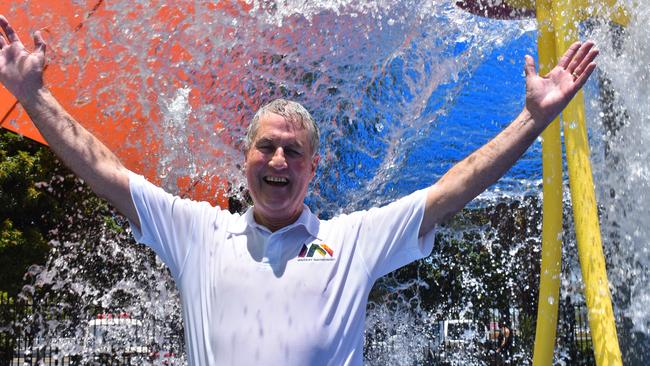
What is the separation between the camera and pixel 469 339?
38.6 feet

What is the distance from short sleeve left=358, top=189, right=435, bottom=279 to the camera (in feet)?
6.38

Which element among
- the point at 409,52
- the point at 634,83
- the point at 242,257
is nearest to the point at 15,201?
the point at 409,52

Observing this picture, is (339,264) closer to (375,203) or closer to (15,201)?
(375,203)

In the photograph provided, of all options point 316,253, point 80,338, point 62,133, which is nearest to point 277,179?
point 316,253

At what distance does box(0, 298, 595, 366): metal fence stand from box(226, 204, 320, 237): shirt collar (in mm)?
8222

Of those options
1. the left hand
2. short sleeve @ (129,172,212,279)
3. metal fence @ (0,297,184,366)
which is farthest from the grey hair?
metal fence @ (0,297,184,366)

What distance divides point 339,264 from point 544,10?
91.0 inches

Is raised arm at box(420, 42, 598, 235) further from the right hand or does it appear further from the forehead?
the right hand

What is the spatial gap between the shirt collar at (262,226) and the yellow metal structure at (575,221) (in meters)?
1.68

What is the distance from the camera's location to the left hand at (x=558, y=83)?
195cm

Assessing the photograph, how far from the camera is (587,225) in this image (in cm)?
322

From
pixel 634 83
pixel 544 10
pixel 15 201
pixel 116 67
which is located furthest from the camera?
pixel 15 201

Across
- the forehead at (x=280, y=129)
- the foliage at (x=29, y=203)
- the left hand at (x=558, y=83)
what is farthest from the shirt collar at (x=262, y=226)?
the foliage at (x=29, y=203)

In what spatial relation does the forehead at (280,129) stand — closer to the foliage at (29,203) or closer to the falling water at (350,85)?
the falling water at (350,85)
